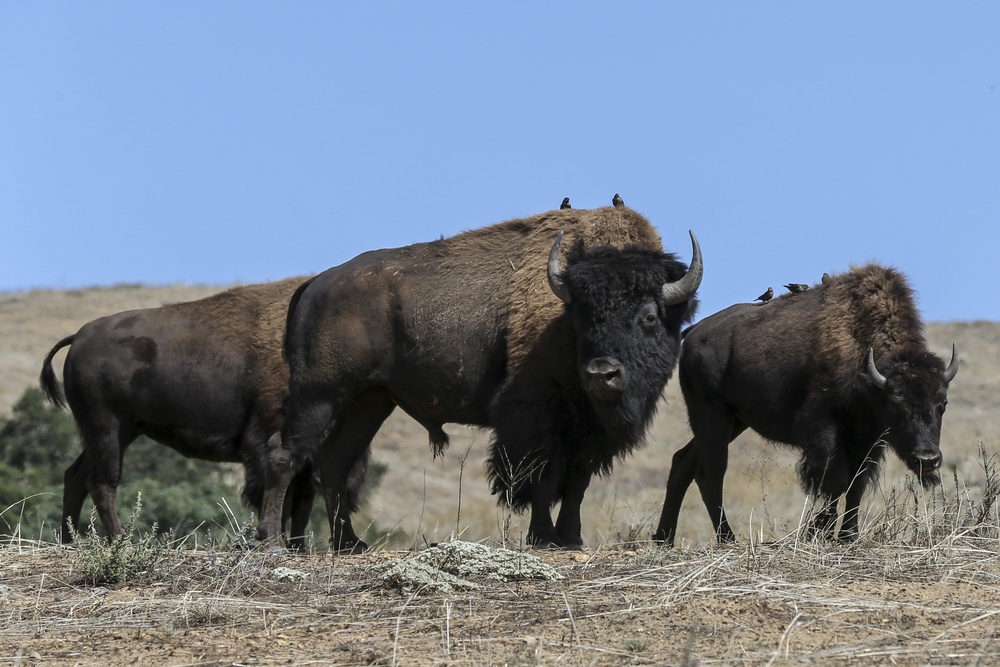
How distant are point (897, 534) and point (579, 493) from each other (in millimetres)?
2204

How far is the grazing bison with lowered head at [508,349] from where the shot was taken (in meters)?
8.88

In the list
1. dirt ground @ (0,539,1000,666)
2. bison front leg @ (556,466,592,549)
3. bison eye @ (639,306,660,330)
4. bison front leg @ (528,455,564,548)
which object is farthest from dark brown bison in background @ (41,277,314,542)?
dirt ground @ (0,539,1000,666)

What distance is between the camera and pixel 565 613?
5879 millimetres

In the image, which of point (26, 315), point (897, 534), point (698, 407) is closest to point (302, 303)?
point (698, 407)

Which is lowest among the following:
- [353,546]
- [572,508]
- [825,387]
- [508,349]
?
[353,546]

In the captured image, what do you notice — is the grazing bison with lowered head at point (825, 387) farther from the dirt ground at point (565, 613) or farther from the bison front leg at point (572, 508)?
the dirt ground at point (565, 613)

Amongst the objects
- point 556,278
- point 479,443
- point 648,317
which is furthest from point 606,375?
point 479,443

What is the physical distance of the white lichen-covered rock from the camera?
21.1ft

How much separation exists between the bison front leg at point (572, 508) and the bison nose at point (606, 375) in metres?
0.86

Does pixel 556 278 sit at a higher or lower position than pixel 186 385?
higher

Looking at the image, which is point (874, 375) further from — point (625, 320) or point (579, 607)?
point (579, 607)

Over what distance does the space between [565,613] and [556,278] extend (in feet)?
11.3

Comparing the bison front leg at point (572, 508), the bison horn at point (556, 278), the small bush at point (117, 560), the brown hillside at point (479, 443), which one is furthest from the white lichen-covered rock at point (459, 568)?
the brown hillside at point (479, 443)

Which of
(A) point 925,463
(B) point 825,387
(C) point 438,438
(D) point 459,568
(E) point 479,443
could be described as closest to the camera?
(D) point 459,568
